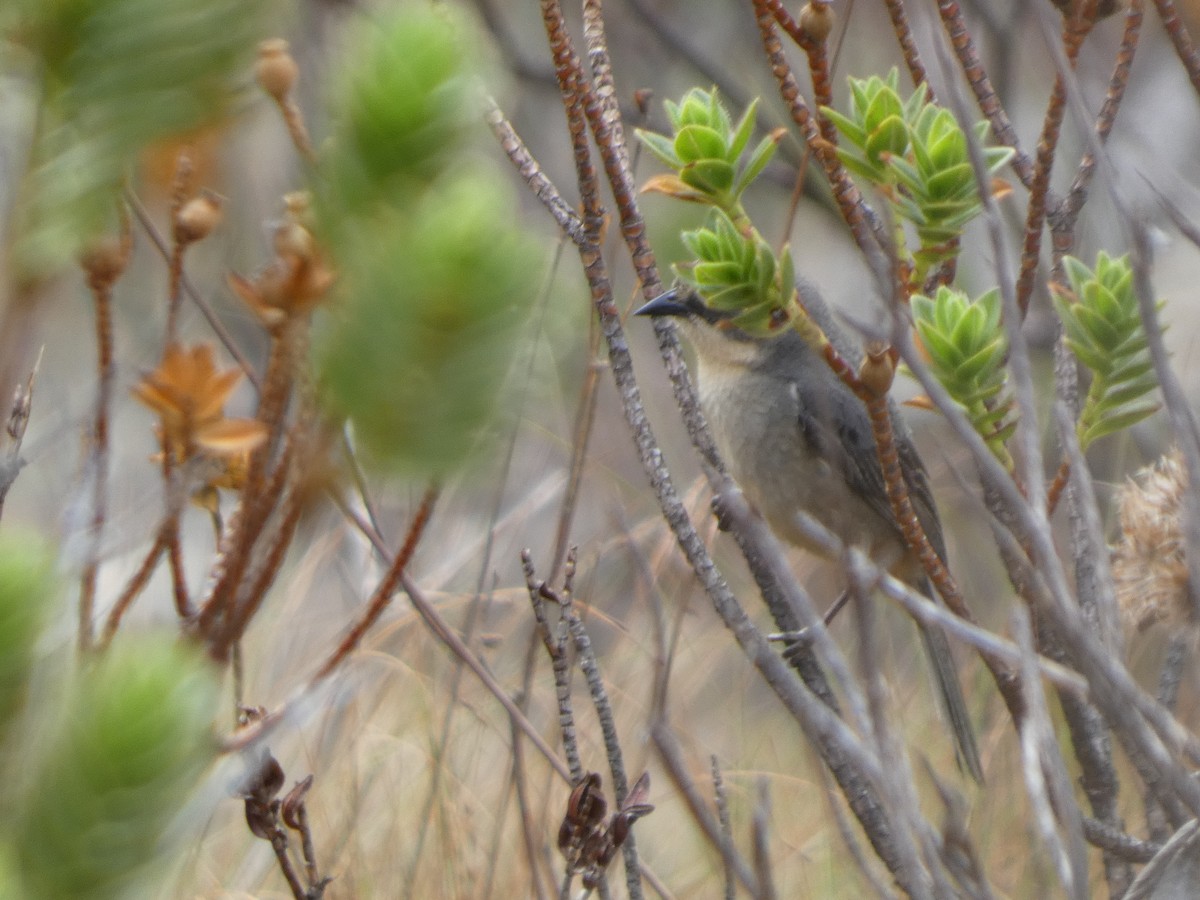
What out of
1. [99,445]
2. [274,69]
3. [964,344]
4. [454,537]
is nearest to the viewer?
[274,69]

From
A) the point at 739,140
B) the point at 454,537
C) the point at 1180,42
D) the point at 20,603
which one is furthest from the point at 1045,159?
the point at 454,537

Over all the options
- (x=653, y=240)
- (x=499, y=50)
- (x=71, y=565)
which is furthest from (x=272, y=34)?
(x=499, y=50)

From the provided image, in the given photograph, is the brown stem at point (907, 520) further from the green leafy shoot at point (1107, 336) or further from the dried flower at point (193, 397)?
the dried flower at point (193, 397)

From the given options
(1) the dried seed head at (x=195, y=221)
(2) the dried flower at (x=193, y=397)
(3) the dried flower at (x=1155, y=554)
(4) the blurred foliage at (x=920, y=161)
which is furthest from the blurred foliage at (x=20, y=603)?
(3) the dried flower at (x=1155, y=554)

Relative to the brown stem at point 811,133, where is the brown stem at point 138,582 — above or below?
below

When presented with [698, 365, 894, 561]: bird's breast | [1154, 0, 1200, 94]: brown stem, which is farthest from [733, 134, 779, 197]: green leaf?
[698, 365, 894, 561]: bird's breast

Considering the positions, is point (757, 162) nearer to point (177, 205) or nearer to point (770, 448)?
point (177, 205)

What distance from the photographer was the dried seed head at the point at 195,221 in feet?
4.15

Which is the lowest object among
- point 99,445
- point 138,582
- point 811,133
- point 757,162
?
point 138,582

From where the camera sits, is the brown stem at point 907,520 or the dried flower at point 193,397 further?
the brown stem at point 907,520

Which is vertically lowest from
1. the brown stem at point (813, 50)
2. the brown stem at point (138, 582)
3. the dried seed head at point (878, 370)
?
the brown stem at point (138, 582)

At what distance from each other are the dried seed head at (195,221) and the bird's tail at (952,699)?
10.3ft

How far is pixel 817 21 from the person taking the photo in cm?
209

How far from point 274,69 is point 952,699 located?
3.57m
